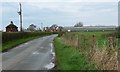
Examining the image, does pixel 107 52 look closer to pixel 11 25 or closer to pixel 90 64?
pixel 90 64

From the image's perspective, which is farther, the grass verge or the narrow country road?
the narrow country road

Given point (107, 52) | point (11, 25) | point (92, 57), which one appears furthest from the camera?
point (11, 25)

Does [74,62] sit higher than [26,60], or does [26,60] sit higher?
[74,62]

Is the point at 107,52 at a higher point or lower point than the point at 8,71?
higher

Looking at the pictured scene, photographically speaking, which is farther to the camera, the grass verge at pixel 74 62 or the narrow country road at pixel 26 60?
the narrow country road at pixel 26 60

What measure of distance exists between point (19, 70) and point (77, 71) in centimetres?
329

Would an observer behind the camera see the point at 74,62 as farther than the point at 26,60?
No

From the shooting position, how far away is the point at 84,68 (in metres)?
13.7

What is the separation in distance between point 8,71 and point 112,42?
18.6ft

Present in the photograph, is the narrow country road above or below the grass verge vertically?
below

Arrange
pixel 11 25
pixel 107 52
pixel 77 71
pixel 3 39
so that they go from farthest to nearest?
pixel 11 25 → pixel 3 39 → pixel 77 71 → pixel 107 52

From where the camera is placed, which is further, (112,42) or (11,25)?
(11,25)

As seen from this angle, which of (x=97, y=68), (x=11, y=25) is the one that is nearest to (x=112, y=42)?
(x=97, y=68)

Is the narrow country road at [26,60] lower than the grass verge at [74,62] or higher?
lower
